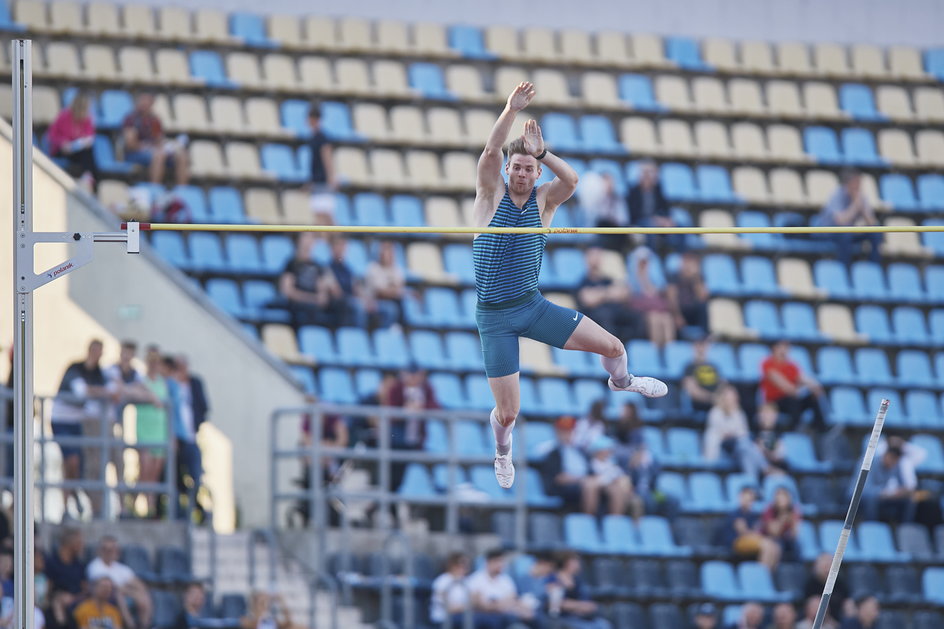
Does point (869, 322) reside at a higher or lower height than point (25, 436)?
higher

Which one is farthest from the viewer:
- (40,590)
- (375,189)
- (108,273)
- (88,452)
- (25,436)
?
(375,189)

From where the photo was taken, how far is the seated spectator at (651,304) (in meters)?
16.6

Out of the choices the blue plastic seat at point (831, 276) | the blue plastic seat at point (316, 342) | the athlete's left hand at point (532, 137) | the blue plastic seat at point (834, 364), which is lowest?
the blue plastic seat at point (834, 364)

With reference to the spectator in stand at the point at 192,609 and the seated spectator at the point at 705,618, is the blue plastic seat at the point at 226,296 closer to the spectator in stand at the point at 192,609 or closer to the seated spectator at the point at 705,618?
the spectator in stand at the point at 192,609

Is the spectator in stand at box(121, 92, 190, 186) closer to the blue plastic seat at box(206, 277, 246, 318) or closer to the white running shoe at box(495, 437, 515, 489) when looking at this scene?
the blue plastic seat at box(206, 277, 246, 318)

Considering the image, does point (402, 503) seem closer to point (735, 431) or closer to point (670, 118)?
point (735, 431)

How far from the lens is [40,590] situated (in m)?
12.7

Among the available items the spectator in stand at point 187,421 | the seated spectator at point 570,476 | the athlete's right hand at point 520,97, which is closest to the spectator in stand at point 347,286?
the spectator in stand at point 187,421

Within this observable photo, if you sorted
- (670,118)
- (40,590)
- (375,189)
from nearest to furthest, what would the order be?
1. (40,590)
2. (375,189)
3. (670,118)

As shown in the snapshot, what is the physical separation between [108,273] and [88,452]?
2.12 m

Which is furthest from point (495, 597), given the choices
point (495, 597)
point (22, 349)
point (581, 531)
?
point (22, 349)

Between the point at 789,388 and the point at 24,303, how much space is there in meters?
9.50

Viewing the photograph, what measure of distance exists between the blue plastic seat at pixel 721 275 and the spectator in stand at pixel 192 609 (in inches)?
277

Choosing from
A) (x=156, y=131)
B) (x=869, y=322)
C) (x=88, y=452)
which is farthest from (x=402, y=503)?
(x=869, y=322)
